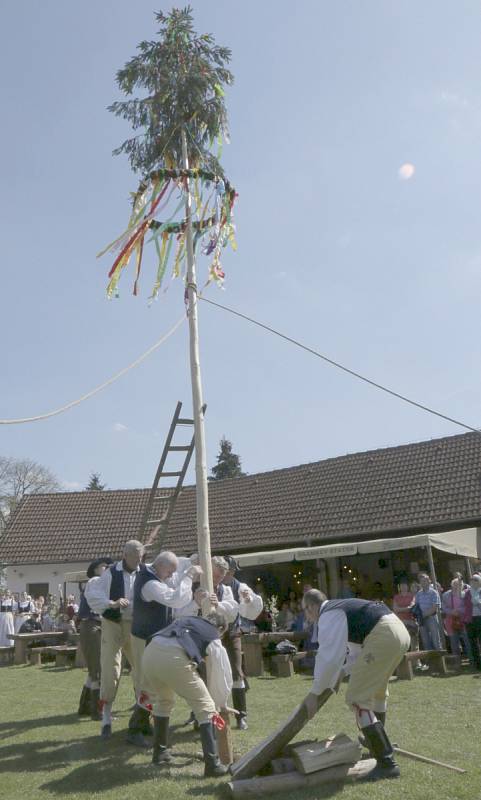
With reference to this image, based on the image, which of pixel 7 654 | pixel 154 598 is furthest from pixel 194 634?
pixel 7 654

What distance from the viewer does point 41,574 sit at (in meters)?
25.7

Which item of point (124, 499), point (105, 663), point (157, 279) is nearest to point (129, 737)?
point (105, 663)

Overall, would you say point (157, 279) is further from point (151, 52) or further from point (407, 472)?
point (407, 472)

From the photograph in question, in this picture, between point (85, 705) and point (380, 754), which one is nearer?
point (380, 754)

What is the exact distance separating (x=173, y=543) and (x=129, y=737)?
57.3 feet

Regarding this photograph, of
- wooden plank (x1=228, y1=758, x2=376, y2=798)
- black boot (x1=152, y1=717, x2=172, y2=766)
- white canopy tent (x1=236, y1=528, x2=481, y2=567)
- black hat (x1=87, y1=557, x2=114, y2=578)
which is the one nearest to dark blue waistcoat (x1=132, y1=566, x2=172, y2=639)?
black boot (x1=152, y1=717, x2=172, y2=766)

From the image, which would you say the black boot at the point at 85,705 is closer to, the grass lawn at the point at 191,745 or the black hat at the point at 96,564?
the grass lawn at the point at 191,745

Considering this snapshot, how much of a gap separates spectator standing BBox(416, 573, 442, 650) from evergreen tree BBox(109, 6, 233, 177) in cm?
811

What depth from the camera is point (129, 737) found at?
6.62m

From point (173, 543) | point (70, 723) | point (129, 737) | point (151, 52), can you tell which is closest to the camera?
point (129, 737)

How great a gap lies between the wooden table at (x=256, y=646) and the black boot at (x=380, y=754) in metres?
7.27

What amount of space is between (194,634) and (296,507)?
17.3 m

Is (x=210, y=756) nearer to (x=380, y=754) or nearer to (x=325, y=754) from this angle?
(x=325, y=754)

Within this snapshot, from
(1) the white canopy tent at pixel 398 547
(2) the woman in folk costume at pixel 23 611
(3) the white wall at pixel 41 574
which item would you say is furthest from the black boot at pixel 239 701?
(3) the white wall at pixel 41 574
